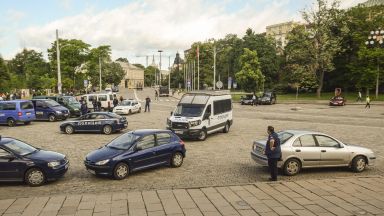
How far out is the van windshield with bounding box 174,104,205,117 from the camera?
844 inches

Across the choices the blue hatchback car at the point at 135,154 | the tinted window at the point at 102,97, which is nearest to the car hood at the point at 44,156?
the blue hatchback car at the point at 135,154

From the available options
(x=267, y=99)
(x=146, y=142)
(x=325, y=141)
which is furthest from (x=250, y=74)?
(x=146, y=142)

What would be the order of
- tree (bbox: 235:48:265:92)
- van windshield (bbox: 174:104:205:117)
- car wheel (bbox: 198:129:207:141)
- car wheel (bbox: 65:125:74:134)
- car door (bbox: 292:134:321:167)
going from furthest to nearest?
tree (bbox: 235:48:265:92), car wheel (bbox: 65:125:74:134), van windshield (bbox: 174:104:205:117), car wheel (bbox: 198:129:207:141), car door (bbox: 292:134:321:167)

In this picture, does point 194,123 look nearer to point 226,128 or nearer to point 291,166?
point 226,128

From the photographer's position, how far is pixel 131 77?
592ft

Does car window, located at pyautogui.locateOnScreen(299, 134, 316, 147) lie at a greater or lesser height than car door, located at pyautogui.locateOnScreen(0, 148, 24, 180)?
greater

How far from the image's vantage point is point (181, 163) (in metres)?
14.8

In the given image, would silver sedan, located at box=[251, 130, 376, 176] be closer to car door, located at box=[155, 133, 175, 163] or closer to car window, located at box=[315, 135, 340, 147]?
car window, located at box=[315, 135, 340, 147]

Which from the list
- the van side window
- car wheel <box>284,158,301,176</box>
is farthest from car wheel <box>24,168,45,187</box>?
the van side window

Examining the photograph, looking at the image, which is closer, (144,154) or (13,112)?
(144,154)

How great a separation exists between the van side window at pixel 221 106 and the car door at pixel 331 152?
941 cm

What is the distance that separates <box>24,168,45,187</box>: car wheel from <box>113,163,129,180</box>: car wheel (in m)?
2.22

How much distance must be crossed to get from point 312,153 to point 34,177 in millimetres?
9062

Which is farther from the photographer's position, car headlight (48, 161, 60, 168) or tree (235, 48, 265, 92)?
tree (235, 48, 265, 92)
